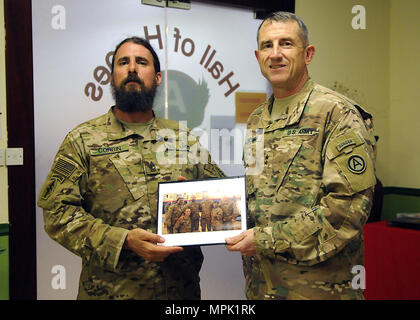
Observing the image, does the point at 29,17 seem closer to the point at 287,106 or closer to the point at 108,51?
the point at 108,51

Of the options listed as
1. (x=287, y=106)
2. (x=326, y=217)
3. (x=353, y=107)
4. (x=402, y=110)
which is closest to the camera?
(x=326, y=217)

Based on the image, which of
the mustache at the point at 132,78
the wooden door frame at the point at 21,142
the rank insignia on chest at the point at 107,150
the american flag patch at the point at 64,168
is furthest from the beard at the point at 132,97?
the wooden door frame at the point at 21,142

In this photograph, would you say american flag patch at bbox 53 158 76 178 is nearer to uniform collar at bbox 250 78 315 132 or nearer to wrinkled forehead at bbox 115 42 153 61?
wrinkled forehead at bbox 115 42 153 61

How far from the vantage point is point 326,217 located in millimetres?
1577

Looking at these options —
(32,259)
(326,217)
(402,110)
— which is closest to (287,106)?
(326,217)

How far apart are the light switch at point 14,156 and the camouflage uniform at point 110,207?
23.9 inches

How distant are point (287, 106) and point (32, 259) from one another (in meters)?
1.63

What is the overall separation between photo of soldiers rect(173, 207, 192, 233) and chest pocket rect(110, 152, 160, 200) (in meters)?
0.22

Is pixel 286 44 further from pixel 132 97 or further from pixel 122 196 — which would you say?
pixel 122 196

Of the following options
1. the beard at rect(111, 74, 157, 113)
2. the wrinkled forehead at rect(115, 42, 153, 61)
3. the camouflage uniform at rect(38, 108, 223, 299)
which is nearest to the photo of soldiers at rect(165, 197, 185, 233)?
the camouflage uniform at rect(38, 108, 223, 299)

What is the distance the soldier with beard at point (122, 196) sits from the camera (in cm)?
173

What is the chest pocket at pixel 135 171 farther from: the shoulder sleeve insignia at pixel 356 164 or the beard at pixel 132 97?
the shoulder sleeve insignia at pixel 356 164

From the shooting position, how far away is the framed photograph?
171cm

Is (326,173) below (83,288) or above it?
above
